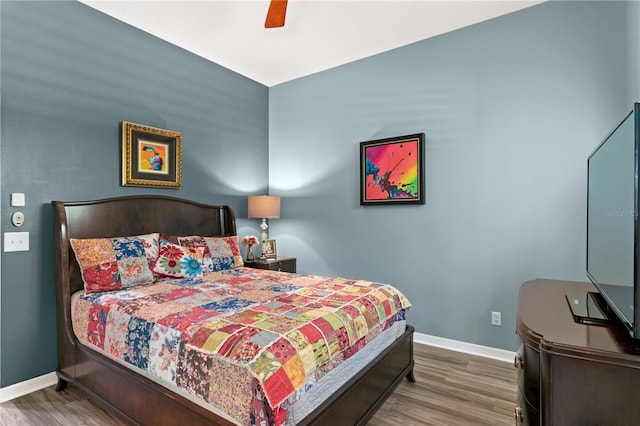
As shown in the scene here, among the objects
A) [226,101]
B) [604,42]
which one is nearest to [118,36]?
[226,101]

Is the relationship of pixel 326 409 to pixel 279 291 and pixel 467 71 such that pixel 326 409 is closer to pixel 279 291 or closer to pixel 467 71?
pixel 279 291

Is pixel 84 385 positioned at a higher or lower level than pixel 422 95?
lower

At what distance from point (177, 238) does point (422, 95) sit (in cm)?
277

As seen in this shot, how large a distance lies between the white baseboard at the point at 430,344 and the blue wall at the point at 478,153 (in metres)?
0.08

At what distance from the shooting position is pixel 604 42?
2.54m

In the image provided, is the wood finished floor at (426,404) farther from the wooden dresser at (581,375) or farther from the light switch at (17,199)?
the light switch at (17,199)

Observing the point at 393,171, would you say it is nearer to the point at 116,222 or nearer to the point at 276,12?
the point at 276,12

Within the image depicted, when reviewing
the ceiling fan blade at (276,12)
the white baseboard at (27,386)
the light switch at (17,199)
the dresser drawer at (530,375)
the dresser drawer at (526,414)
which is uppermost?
the ceiling fan blade at (276,12)

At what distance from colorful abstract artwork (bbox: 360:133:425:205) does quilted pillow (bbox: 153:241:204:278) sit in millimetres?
1846

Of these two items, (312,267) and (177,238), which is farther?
(312,267)

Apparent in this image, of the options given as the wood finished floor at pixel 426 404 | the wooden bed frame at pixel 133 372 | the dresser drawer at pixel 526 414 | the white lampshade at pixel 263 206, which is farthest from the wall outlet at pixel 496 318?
the white lampshade at pixel 263 206

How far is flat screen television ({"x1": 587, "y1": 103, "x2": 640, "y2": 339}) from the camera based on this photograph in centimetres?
109

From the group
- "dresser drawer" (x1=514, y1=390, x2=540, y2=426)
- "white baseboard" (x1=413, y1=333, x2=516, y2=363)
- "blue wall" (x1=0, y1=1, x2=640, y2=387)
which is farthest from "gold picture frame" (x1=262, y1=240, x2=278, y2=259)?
"dresser drawer" (x1=514, y1=390, x2=540, y2=426)

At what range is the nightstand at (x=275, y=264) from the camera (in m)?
3.77
